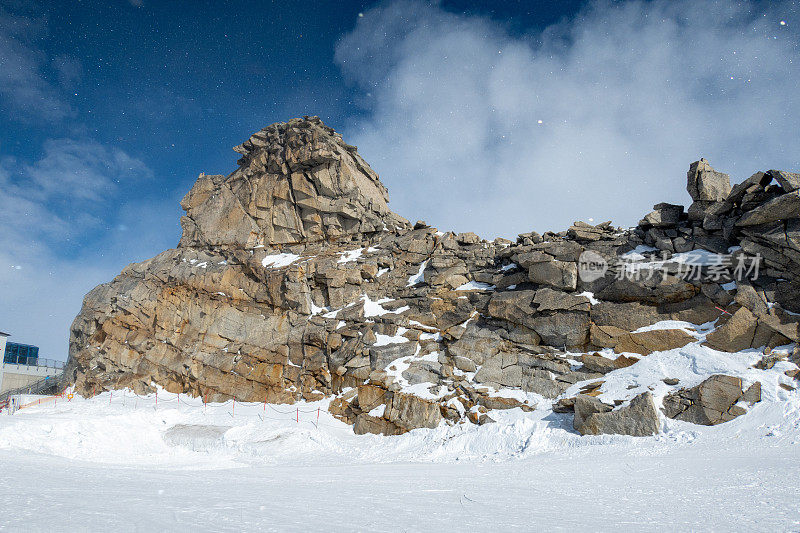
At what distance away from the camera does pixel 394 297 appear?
2484 cm

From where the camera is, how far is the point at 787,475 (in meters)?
7.71

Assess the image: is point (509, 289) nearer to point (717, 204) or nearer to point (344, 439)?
point (717, 204)

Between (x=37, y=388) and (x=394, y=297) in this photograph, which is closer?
(x=394, y=297)

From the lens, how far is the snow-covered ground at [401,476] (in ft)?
15.7

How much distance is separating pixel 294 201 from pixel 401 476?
26.6 m

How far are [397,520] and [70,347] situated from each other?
39290 millimetres

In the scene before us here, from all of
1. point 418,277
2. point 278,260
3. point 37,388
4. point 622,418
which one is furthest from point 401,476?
point 37,388

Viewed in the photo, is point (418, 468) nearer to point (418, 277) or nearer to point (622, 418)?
point (622, 418)

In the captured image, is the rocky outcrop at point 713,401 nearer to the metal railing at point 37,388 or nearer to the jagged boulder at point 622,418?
the jagged boulder at point 622,418

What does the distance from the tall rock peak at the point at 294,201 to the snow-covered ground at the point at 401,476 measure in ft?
52.2

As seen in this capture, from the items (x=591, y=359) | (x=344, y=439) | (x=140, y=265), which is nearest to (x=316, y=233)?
(x=140, y=265)

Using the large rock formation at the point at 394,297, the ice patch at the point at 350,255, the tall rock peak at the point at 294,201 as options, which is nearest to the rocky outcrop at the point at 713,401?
the large rock formation at the point at 394,297

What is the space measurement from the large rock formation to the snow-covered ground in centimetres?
152

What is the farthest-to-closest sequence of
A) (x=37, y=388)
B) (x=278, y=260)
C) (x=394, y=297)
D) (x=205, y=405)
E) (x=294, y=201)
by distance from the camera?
(x=37, y=388), (x=294, y=201), (x=278, y=260), (x=394, y=297), (x=205, y=405)
